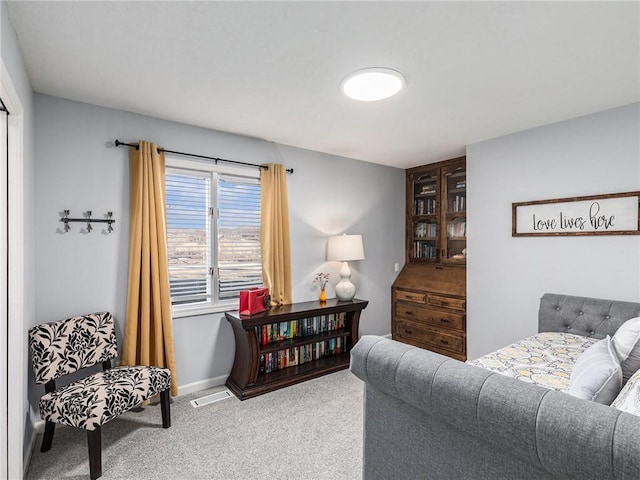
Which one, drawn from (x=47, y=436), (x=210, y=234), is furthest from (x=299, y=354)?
(x=47, y=436)

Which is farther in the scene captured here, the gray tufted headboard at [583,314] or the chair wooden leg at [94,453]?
the gray tufted headboard at [583,314]

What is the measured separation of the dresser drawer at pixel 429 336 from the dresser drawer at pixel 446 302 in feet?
1.04

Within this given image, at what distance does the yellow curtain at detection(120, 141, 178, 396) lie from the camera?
2729mm

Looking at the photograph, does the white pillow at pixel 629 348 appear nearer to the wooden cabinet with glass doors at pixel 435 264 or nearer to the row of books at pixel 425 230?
the wooden cabinet with glass doors at pixel 435 264

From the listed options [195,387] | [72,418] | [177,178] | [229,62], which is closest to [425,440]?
[72,418]

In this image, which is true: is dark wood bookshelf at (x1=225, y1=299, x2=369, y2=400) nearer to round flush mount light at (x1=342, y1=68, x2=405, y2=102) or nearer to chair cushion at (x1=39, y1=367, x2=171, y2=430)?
chair cushion at (x1=39, y1=367, x2=171, y2=430)

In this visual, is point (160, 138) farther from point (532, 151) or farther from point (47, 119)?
point (532, 151)

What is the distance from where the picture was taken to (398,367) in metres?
1.39

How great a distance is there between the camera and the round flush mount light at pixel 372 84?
6.98ft

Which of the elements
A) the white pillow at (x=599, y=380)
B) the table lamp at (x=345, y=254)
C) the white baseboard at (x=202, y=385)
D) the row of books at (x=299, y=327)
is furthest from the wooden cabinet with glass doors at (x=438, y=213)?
the white baseboard at (x=202, y=385)

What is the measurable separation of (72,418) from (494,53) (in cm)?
322

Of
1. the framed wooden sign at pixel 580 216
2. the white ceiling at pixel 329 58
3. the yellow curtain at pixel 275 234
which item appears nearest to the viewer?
the white ceiling at pixel 329 58

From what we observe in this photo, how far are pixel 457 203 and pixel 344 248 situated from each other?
1606mm

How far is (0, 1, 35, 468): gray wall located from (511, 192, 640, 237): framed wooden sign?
12.8 feet
